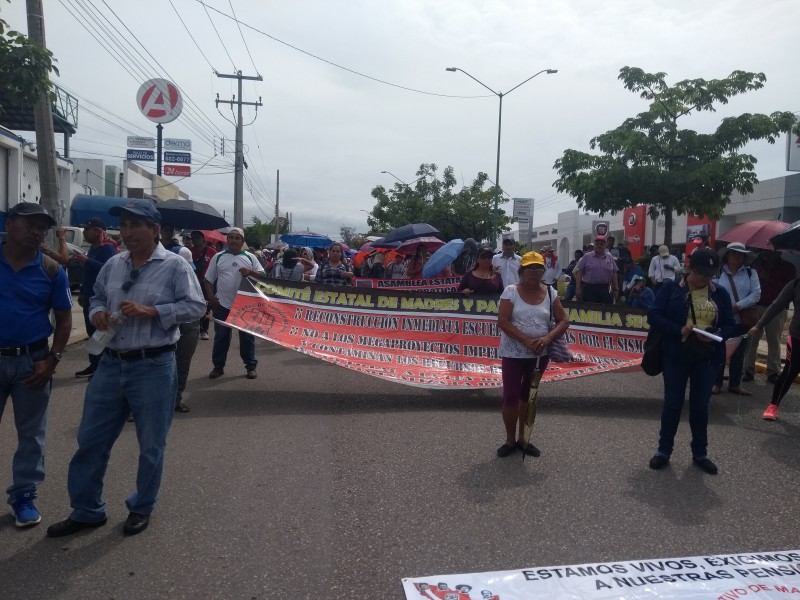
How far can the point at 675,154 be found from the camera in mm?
19000

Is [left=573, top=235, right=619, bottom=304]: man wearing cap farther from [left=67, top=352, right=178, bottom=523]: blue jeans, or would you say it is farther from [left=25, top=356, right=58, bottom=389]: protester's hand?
[left=25, top=356, right=58, bottom=389]: protester's hand

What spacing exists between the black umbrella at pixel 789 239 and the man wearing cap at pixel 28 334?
6.59 meters

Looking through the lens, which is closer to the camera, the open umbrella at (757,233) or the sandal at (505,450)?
the sandal at (505,450)

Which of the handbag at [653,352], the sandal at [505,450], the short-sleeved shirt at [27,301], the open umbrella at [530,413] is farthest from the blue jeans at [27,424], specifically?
the handbag at [653,352]

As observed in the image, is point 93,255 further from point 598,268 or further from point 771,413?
point 771,413

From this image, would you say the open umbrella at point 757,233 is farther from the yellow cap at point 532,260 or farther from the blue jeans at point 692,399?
the yellow cap at point 532,260

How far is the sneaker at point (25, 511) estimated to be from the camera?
4.31 meters

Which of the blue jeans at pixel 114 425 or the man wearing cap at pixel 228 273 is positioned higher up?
the man wearing cap at pixel 228 273

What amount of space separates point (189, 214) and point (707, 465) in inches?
420

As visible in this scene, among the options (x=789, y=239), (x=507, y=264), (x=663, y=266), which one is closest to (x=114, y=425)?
(x=789, y=239)

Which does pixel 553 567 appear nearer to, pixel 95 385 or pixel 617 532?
pixel 617 532

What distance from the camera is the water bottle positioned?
4.14 metres

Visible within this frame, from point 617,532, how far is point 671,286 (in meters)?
2.25

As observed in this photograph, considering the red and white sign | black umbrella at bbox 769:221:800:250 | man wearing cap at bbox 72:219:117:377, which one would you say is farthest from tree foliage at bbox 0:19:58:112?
the red and white sign
